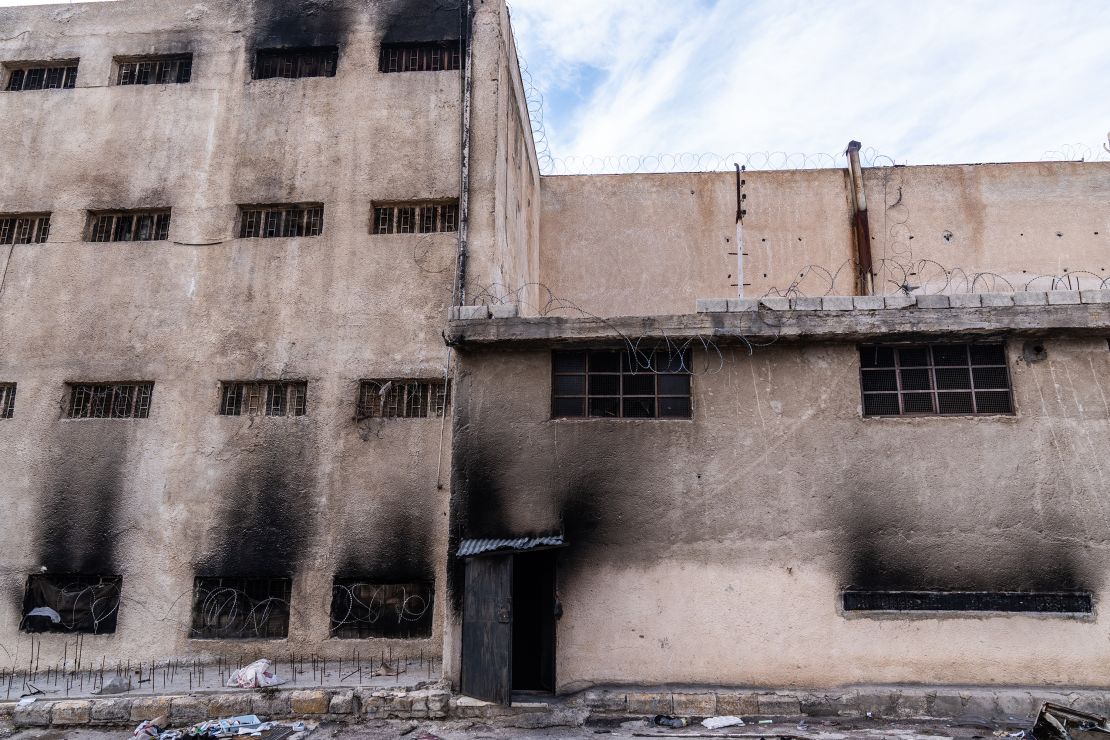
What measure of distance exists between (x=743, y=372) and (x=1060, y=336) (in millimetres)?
3275

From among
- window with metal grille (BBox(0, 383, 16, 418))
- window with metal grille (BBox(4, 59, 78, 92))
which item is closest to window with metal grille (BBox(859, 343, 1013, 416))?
window with metal grille (BBox(0, 383, 16, 418))

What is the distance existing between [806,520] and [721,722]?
2.13 metres

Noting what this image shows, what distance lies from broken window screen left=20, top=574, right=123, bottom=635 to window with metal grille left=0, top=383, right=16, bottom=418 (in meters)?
2.58

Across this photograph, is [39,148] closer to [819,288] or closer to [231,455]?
[231,455]

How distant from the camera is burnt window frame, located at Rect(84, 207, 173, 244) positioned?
11.2 metres

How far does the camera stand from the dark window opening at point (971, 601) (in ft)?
22.2

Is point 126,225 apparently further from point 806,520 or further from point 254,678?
point 806,520

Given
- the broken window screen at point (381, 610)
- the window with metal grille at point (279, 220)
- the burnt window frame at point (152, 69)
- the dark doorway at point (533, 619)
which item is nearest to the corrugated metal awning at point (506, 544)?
the dark doorway at point (533, 619)

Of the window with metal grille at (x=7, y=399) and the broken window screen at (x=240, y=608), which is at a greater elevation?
the window with metal grille at (x=7, y=399)

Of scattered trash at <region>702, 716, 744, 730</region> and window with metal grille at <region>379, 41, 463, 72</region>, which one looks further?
window with metal grille at <region>379, 41, 463, 72</region>

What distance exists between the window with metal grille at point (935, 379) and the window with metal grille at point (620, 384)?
198 cm

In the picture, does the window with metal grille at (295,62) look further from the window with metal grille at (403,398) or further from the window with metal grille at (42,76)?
the window with metal grille at (403,398)

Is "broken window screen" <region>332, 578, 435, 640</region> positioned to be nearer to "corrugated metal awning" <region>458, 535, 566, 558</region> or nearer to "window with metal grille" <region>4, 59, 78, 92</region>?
"corrugated metal awning" <region>458, 535, 566, 558</region>

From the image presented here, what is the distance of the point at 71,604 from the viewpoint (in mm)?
9859
